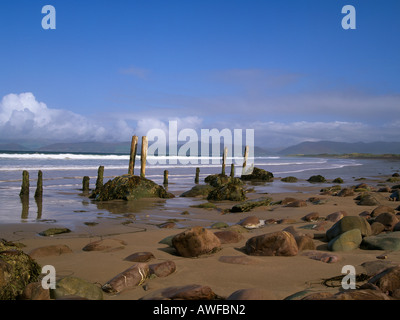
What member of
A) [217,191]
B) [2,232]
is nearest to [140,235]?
[2,232]

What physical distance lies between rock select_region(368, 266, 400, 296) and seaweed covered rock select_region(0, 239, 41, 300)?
372 centimetres

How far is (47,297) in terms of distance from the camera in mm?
3430

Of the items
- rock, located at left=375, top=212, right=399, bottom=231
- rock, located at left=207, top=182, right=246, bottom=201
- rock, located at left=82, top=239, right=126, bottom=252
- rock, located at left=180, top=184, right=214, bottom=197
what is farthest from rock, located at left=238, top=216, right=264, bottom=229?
rock, located at left=180, top=184, right=214, bottom=197

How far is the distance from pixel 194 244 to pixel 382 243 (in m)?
2.96

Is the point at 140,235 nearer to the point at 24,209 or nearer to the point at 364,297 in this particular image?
the point at 364,297

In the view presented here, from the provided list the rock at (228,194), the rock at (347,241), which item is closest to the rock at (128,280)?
the rock at (347,241)

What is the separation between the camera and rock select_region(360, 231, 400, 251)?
5.18 meters

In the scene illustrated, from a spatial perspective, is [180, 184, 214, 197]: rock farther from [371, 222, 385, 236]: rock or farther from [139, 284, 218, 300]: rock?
[139, 284, 218, 300]: rock

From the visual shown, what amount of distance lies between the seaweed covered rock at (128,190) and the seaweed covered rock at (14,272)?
10.5 meters

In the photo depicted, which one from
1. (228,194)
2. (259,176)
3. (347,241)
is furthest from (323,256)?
(259,176)

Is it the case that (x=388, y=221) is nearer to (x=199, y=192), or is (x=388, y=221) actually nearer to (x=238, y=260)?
(x=238, y=260)

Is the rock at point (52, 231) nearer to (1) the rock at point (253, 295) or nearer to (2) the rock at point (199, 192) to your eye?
(1) the rock at point (253, 295)

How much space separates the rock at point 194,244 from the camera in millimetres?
5301

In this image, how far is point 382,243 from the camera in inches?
208
